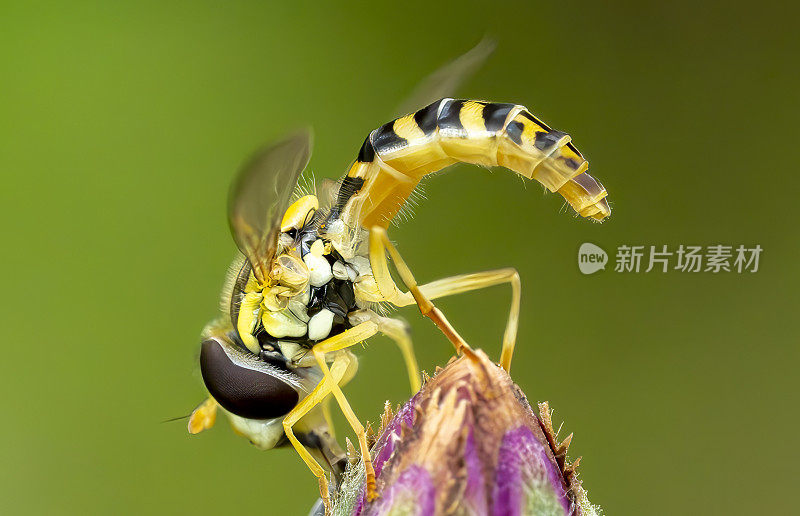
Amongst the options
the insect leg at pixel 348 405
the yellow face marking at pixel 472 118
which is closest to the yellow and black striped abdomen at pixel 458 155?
the yellow face marking at pixel 472 118

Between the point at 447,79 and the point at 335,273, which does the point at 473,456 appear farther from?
the point at 447,79

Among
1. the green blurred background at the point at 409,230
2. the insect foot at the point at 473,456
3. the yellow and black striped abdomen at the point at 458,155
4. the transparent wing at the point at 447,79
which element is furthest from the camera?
the green blurred background at the point at 409,230

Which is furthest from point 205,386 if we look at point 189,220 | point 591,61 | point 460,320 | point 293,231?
point 591,61

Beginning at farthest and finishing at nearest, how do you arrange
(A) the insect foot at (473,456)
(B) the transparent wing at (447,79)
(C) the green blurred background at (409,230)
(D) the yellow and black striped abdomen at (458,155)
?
(C) the green blurred background at (409,230), (B) the transparent wing at (447,79), (D) the yellow and black striped abdomen at (458,155), (A) the insect foot at (473,456)

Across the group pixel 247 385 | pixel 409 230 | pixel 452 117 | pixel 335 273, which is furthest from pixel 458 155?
pixel 409 230

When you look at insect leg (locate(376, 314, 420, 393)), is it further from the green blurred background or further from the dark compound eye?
the green blurred background

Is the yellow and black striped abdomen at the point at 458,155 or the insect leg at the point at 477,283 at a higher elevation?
the yellow and black striped abdomen at the point at 458,155

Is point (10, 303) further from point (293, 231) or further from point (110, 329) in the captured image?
point (293, 231)

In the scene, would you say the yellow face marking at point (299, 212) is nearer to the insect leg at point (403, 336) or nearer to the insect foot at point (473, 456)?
the insect leg at point (403, 336)

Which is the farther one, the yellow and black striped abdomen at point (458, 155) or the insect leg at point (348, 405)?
the yellow and black striped abdomen at point (458, 155)
